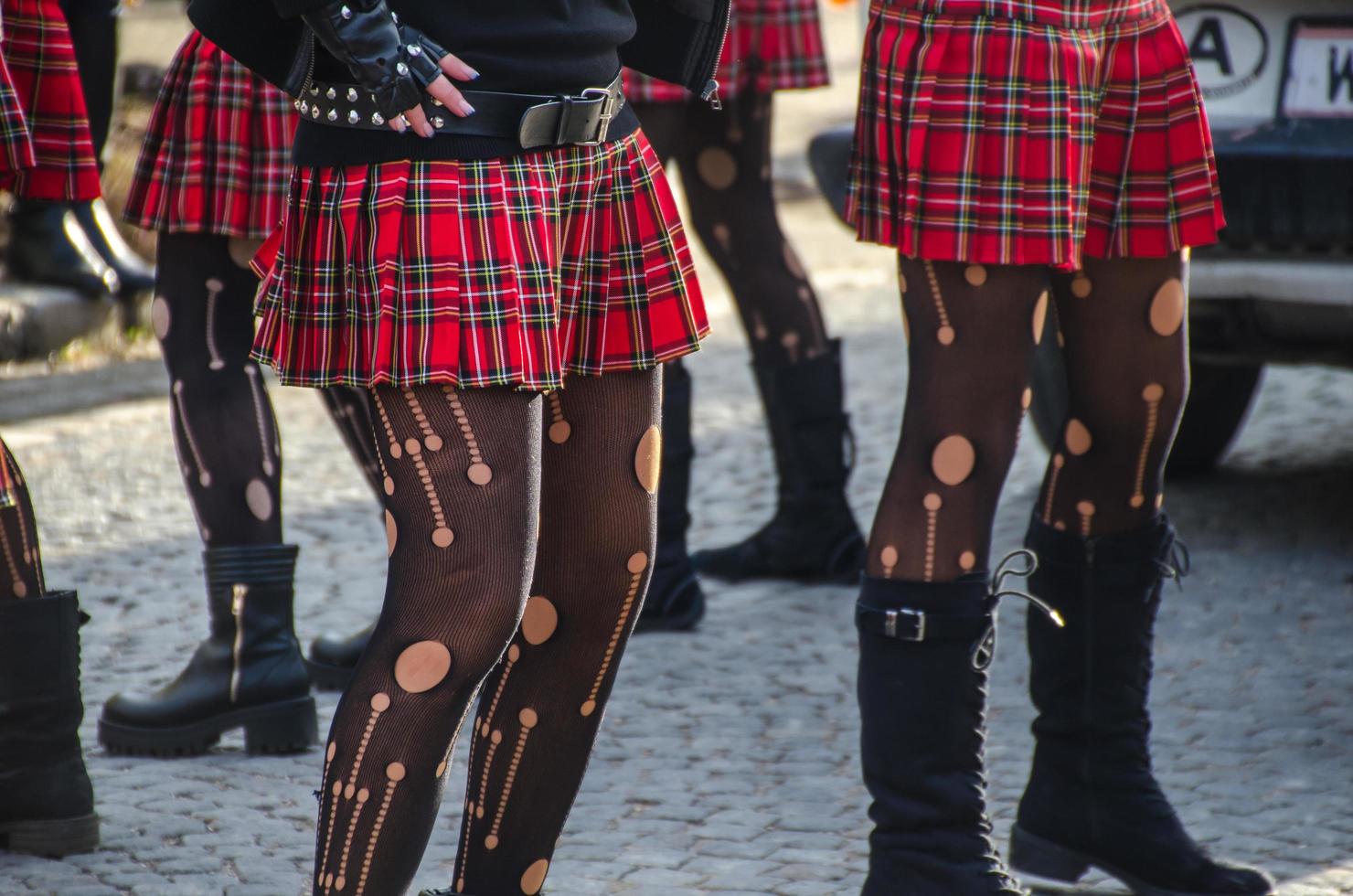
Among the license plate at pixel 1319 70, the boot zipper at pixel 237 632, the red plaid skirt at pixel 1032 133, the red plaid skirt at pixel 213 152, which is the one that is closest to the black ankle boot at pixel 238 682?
the boot zipper at pixel 237 632

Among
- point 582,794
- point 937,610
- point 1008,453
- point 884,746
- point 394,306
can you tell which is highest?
point 394,306

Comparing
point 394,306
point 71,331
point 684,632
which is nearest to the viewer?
point 394,306

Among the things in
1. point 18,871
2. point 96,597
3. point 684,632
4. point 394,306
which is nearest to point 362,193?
point 394,306

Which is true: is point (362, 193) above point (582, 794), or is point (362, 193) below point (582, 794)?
above

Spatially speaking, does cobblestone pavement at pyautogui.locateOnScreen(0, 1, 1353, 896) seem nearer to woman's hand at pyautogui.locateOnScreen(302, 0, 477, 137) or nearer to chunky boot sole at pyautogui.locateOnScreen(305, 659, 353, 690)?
chunky boot sole at pyautogui.locateOnScreen(305, 659, 353, 690)

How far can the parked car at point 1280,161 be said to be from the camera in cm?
324

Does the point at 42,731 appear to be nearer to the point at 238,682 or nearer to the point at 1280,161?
the point at 238,682

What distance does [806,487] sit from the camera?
3.70m

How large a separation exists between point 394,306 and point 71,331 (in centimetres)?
444

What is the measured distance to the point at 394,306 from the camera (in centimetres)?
163

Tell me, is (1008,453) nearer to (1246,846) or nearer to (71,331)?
(1246,846)

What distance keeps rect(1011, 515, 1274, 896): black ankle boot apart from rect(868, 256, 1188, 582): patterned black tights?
4.7 inches

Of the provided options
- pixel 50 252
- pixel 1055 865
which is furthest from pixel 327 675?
pixel 50 252

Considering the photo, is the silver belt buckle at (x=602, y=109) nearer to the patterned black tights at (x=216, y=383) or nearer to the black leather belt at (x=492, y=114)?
the black leather belt at (x=492, y=114)
